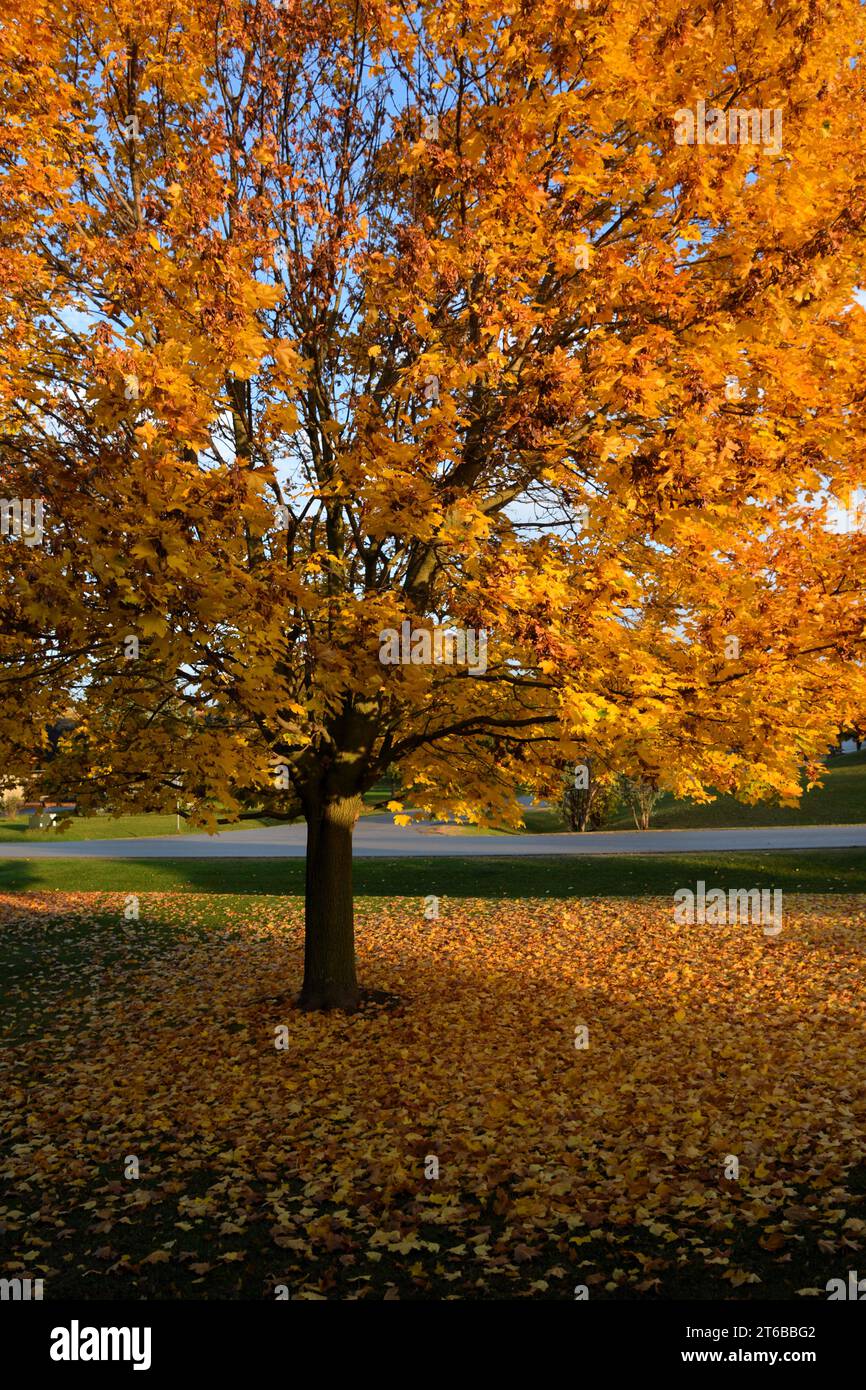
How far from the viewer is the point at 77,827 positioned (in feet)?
133

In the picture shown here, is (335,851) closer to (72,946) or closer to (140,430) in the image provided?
(140,430)

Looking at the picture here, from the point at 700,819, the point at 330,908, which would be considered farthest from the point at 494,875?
the point at 700,819

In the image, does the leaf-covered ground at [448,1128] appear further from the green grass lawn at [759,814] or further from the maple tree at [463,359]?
the green grass lawn at [759,814]

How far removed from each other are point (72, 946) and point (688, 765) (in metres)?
11.2

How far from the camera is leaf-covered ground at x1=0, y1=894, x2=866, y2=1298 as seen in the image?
4953mm

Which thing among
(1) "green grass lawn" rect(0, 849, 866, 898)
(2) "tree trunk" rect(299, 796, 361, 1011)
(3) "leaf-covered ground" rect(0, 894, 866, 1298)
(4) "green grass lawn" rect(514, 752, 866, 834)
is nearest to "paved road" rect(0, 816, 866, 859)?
(1) "green grass lawn" rect(0, 849, 866, 898)

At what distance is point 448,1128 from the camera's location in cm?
686

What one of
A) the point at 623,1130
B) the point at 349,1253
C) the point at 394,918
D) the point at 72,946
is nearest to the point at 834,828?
the point at 394,918

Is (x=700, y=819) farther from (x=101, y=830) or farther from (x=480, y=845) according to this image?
(x=101, y=830)

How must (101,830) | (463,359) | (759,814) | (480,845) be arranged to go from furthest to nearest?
(101,830) → (759,814) → (480,845) → (463,359)

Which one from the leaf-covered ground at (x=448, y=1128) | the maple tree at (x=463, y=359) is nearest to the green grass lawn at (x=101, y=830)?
the leaf-covered ground at (x=448, y=1128)

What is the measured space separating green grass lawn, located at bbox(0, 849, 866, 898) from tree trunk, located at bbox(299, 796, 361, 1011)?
952 cm

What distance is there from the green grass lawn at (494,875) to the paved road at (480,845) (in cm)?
174

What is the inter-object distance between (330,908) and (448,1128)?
342cm
